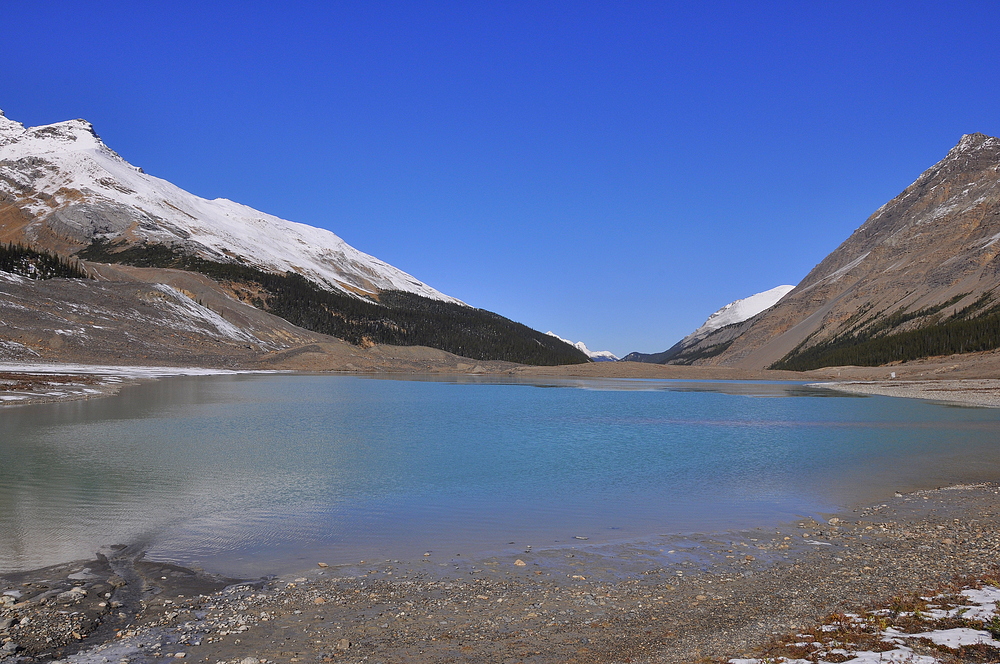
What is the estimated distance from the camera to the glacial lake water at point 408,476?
13.8m

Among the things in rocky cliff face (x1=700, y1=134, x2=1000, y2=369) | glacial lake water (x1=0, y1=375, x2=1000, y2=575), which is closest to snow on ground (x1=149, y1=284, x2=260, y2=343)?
glacial lake water (x1=0, y1=375, x2=1000, y2=575)

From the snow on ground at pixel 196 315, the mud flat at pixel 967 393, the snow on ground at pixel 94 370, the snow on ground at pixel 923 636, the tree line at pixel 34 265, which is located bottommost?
the snow on ground at pixel 923 636

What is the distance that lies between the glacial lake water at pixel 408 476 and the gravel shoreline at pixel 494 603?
1248mm

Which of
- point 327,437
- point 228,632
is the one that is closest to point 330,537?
point 228,632

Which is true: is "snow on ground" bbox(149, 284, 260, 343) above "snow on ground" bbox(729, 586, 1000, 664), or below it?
above

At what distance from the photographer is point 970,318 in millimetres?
122062

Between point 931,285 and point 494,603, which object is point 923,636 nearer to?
point 494,603

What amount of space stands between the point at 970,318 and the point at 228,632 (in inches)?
5842

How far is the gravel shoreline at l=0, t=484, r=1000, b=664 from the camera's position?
8.27m

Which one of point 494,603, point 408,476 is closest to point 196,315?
point 408,476

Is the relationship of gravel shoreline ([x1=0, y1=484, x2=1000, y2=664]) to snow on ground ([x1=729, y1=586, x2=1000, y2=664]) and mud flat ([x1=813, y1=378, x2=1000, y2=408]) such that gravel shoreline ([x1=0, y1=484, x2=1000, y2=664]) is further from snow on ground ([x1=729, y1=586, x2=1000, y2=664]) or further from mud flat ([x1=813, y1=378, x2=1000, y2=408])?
mud flat ([x1=813, y1=378, x2=1000, y2=408])

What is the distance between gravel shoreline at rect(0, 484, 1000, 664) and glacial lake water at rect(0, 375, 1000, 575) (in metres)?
1.25

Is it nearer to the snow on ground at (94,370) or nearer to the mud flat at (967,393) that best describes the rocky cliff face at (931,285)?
the mud flat at (967,393)

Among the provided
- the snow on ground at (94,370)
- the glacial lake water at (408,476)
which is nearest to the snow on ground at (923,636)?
the glacial lake water at (408,476)
